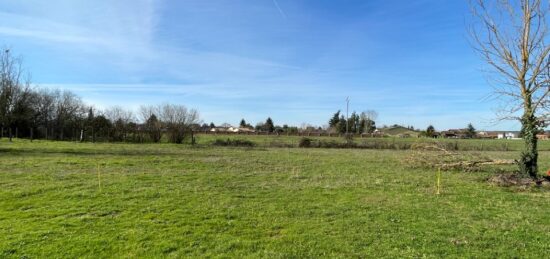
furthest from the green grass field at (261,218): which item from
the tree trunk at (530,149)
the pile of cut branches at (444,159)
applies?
the pile of cut branches at (444,159)

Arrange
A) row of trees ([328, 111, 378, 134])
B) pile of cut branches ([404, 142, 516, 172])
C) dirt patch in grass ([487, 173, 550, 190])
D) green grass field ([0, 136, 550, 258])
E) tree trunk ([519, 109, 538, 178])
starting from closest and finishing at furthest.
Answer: green grass field ([0, 136, 550, 258]) < dirt patch in grass ([487, 173, 550, 190]) < tree trunk ([519, 109, 538, 178]) < pile of cut branches ([404, 142, 516, 172]) < row of trees ([328, 111, 378, 134])

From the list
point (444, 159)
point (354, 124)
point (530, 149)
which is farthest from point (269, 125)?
point (530, 149)

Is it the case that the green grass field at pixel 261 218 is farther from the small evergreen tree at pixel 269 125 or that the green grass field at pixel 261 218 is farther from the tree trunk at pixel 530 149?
the small evergreen tree at pixel 269 125

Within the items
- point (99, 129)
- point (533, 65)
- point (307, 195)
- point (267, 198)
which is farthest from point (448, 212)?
point (99, 129)

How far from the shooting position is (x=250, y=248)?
213 inches

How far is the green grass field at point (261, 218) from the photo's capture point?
5383 mm

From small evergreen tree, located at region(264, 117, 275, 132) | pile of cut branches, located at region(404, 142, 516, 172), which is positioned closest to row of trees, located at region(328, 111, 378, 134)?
small evergreen tree, located at region(264, 117, 275, 132)

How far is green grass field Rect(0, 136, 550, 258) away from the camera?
538 cm

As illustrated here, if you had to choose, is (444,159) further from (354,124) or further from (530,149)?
(354,124)

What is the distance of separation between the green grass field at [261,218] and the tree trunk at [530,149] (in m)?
1.92

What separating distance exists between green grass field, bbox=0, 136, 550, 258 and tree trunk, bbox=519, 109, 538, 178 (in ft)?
6.28

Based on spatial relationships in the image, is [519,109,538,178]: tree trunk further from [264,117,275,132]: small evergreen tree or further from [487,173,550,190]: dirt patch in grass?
[264,117,275,132]: small evergreen tree

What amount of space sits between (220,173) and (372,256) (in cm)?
969

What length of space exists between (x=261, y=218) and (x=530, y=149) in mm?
10896
